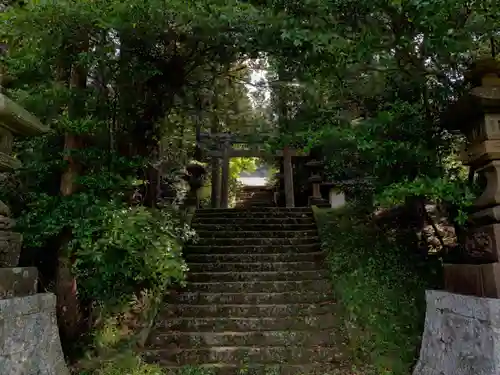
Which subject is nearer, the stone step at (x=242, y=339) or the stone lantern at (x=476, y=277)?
the stone lantern at (x=476, y=277)

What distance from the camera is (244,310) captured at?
6.29 metres

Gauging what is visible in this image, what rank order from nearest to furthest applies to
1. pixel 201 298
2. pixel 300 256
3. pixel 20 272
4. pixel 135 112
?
pixel 20 272 → pixel 135 112 → pixel 201 298 → pixel 300 256

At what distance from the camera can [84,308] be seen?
5.66 m

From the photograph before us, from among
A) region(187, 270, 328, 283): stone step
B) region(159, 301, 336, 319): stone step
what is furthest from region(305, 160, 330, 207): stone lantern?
region(159, 301, 336, 319): stone step

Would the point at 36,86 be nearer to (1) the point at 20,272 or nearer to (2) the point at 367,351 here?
(1) the point at 20,272

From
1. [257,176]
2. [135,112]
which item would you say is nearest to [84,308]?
[135,112]

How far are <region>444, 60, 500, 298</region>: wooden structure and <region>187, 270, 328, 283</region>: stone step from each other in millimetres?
2992

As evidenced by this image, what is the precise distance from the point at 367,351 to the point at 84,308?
3.81m

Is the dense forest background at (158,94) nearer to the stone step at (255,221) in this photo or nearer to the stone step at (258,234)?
the stone step at (258,234)

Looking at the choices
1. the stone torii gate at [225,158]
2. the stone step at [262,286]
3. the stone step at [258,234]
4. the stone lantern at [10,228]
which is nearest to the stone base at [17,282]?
the stone lantern at [10,228]

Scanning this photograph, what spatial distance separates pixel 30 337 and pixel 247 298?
11.3 ft

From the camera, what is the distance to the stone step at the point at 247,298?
6.52 m

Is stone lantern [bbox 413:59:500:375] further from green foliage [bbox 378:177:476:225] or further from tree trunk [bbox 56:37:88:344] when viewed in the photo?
tree trunk [bbox 56:37:88:344]

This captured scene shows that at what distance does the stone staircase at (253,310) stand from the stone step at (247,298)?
2 centimetres
